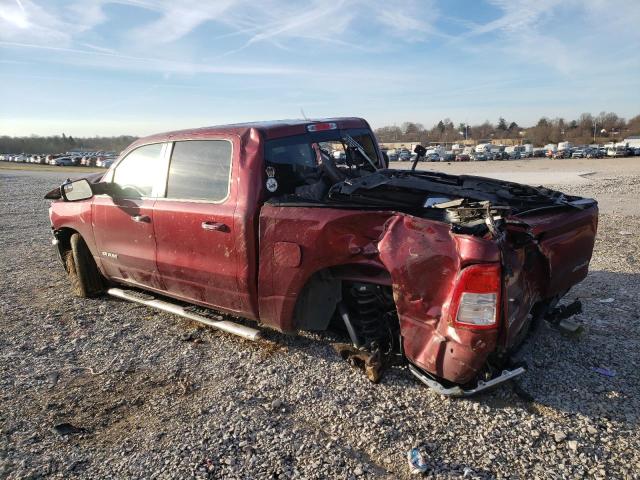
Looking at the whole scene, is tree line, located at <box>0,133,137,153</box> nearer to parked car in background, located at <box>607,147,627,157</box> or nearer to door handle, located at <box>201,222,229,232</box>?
parked car in background, located at <box>607,147,627,157</box>

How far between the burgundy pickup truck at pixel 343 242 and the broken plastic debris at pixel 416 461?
0.49m

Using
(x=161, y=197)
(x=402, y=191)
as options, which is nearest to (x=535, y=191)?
(x=402, y=191)

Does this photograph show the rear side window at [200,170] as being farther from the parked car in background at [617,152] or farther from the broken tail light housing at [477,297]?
the parked car in background at [617,152]

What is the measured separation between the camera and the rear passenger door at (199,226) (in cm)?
371

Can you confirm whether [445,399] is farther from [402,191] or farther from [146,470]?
[146,470]

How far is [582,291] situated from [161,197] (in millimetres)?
4473

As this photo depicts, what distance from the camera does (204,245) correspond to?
3.85 meters

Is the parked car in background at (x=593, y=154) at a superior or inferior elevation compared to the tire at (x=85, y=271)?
inferior

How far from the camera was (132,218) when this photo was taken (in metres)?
4.45

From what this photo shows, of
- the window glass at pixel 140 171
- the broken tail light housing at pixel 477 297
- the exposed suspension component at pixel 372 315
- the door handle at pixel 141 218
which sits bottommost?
the exposed suspension component at pixel 372 315

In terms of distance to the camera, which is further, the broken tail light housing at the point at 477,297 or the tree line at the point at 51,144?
the tree line at the point at 51,144

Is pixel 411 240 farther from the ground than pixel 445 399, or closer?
farther from the ground

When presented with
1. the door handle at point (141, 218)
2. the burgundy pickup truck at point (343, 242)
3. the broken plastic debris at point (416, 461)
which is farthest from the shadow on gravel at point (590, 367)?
the door handle at point (141, 218)

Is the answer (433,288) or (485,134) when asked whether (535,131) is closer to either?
(485,134)
